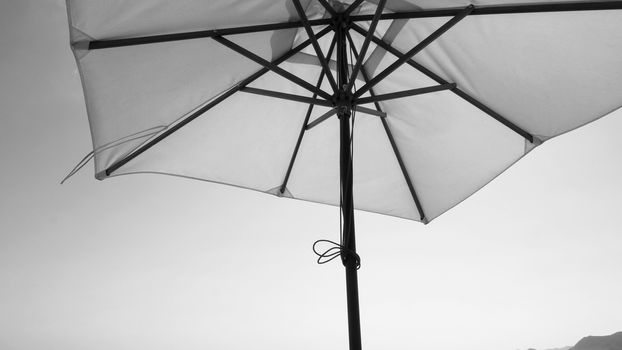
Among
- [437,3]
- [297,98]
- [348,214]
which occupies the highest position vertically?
[437,3]

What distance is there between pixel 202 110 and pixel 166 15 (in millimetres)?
962

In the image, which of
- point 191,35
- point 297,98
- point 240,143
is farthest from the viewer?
point 240,143

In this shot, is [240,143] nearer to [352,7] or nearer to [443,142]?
[352,7]

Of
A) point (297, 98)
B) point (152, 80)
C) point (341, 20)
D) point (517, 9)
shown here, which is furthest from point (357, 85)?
point (152, 80)

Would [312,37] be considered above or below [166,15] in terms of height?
below

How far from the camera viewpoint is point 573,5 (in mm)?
2607

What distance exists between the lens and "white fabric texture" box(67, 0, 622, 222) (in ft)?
9.37

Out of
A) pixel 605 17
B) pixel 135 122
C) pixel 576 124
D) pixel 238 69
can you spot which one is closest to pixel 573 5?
pixel 605 17

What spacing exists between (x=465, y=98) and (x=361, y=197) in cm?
150

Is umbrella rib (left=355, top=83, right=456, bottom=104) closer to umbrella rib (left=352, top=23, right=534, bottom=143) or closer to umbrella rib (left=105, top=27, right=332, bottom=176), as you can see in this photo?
umbrella rib (left=352, top=23, right=534, bottom=143)

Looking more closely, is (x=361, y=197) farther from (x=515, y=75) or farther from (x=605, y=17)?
(x=605, y=17)

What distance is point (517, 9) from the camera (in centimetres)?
274

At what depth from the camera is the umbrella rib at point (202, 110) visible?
349cm

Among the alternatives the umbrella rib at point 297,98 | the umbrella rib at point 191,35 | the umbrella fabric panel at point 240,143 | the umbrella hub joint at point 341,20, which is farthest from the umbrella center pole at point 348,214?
the umbrella fabric panel at point 240,143
